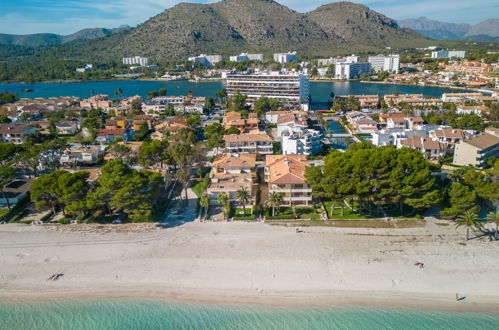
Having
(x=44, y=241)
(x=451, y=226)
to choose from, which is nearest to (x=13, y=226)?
(x=44, y=241)

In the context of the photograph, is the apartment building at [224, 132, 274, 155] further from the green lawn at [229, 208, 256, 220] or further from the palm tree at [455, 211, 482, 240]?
the palm tree at [455, 211, 482, 240]

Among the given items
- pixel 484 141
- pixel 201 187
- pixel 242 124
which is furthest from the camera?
pixel 242 124

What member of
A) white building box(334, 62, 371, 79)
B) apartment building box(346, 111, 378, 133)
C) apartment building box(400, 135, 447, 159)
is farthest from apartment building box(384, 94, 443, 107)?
white building box(334, 62, 371, 79)

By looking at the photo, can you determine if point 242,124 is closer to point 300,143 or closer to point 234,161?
point 300,143

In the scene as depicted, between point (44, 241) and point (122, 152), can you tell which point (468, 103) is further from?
point (44, 241)

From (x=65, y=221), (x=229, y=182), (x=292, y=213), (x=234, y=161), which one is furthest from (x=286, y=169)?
(x=65, y=221)

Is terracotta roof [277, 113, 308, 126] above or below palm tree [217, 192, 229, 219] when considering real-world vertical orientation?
above

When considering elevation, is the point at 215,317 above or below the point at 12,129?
below

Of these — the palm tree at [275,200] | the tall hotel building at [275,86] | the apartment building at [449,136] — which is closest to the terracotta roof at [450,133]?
the apartment building at [449,136]
